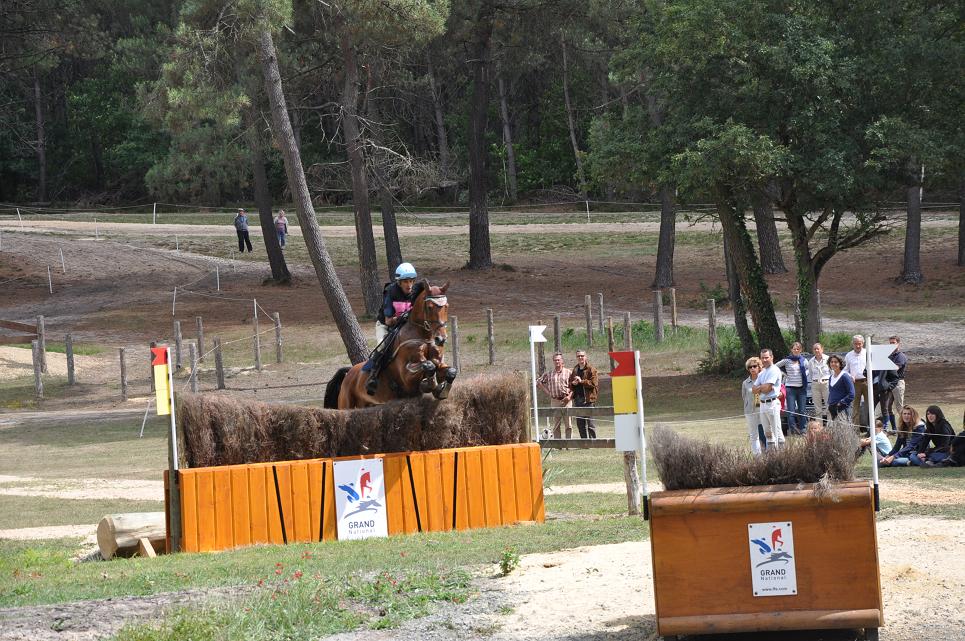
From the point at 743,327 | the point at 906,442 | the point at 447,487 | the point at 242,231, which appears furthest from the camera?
the point at 242,231

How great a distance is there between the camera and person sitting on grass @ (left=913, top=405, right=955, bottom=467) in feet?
53.1

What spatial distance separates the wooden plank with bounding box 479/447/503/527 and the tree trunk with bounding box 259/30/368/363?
1464 cm

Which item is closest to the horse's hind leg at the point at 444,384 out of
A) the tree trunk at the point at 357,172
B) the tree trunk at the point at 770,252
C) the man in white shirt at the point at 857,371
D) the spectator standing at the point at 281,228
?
the man in white shirt at the point at 857,371

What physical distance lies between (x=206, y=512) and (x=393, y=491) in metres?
2.04

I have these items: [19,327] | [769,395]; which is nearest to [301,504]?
[769,395]

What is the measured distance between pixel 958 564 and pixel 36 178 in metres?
71.0

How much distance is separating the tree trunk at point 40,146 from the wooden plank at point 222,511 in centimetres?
6122

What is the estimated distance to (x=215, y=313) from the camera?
43.5m

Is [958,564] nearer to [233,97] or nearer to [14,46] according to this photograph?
[233,97]

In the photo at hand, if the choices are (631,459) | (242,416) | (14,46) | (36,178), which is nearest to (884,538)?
(631,459)

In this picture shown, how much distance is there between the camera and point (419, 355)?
14477mm

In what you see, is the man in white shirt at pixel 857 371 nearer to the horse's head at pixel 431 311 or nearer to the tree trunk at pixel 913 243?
the horse's head at pixel 431 311

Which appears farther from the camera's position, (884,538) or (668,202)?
(668,202)

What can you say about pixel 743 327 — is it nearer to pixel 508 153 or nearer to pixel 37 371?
pixel 37 371
